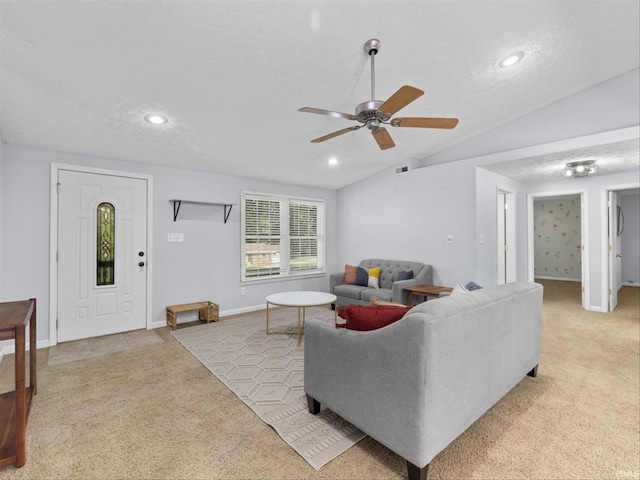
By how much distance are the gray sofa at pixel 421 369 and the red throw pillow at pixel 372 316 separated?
0.07 meters

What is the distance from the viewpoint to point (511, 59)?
2.83 metres

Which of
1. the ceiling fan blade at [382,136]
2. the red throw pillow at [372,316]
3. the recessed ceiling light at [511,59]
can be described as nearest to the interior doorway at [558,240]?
the recessed ceiling light at [511,59]

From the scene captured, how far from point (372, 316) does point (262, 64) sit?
2.14m

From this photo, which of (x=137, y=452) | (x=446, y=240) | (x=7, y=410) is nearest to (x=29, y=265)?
(x=7, y=410)

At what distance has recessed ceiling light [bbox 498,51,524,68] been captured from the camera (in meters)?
2.78

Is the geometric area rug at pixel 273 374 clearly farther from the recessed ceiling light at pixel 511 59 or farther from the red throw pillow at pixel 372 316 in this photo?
the recessed ceiling light at pixel 511 59

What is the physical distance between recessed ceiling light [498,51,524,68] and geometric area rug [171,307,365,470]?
3.33 metres

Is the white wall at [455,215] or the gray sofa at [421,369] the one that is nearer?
the gray sofa at [421,369]

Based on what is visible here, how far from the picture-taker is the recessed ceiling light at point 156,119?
2995 mm

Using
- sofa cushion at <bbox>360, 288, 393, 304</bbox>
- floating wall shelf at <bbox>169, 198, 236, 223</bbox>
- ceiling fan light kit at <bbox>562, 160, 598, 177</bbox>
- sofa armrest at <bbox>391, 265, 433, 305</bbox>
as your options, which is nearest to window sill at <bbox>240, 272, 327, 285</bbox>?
floating wall shelf at <bbox>169, 198, 236, 223</bbox>

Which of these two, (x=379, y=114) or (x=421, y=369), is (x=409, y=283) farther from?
(x=421, y=369)

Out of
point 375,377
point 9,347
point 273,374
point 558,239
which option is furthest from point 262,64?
point 558,239

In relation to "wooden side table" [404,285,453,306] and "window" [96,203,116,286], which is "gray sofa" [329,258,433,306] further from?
"window" [96,203,116,286]

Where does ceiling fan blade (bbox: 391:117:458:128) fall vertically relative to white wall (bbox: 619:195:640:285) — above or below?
above
